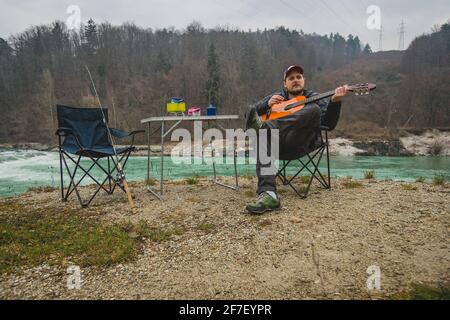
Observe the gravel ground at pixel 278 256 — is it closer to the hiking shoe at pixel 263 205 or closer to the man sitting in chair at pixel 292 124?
the hiking shoe at pixel 263 205

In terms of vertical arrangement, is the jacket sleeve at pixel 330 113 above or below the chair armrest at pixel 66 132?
above

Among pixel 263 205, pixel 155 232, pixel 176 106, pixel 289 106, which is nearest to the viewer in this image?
pixel 155 232

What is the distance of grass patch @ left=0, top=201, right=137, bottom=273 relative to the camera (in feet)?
8.16

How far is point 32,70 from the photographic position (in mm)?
56969

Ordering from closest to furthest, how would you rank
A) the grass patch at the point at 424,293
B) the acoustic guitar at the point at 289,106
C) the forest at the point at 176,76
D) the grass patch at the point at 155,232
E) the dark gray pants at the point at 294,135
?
the grass patch at the point at 424,293
the grass patch at the point at 155,232
the dark gray pants at the point at 294,135
the acoustic guitar at the point at 289,106
the forest at the point at 176,76

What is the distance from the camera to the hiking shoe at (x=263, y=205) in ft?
10.8

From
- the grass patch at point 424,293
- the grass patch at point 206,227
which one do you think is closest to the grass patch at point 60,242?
the grass patch at point 206,227

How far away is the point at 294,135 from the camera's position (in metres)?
3.58

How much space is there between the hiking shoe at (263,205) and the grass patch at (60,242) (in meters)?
1.27

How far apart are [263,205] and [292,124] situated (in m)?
0.99

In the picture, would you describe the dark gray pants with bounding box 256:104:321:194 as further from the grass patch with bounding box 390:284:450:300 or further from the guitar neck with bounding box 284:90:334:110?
the grass patch with bounding box 390:284:450:300

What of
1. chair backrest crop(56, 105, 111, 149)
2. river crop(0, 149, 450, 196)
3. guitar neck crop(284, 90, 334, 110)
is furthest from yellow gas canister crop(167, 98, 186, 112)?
river crop(0, 149, 450, 196)

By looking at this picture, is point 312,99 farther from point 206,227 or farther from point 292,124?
point 206,227

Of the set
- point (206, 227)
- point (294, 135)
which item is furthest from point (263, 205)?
point (294, 135)
